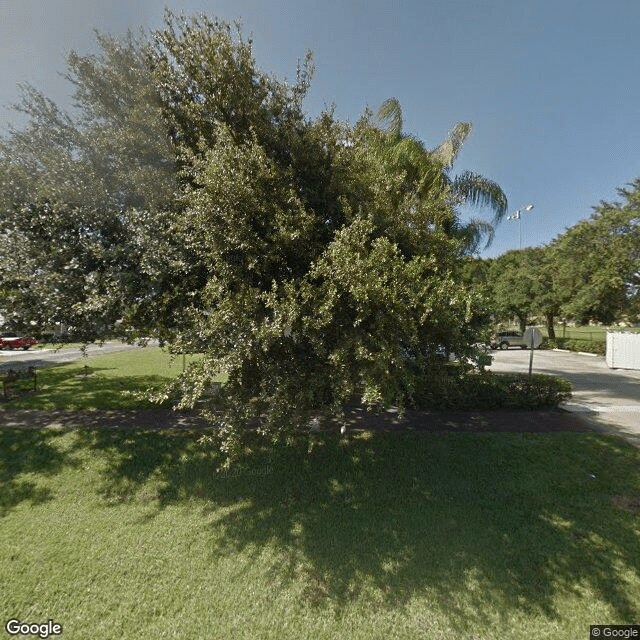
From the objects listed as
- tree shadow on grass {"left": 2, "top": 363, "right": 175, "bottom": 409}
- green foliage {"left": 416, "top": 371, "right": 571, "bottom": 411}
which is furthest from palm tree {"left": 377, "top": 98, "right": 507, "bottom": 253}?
tree shadow on grass {"left": 2, "top": 363, "right": 175, "bottom": 409}

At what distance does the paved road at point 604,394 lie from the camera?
8023 mm

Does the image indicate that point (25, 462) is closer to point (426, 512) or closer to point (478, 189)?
point (426, 512)

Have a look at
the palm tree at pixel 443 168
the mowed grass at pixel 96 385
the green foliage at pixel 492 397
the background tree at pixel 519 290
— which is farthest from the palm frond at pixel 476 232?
the background tree at pixel 519 290

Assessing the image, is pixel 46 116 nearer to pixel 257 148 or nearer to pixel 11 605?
pixel 257 148

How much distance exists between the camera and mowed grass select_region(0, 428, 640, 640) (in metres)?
3.35

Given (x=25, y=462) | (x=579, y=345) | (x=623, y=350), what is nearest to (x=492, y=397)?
(x=25, y=462)

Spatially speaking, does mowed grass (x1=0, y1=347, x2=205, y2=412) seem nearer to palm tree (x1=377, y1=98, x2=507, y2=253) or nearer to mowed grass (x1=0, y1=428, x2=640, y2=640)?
mowed grass (x1=0, y1=428, x2=640, y2=640)

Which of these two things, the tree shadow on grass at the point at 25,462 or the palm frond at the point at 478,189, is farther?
the palm frond at the point at 478,189

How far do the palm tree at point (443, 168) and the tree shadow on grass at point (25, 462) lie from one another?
10373 mm

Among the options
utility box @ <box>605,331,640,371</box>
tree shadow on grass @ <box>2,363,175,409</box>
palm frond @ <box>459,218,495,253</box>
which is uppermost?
palm frond @ <box>459,218,495,253</box>

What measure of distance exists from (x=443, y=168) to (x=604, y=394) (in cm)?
976

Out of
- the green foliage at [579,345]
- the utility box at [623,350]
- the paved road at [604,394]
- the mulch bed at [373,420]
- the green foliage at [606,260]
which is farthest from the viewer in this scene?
the green foliage at [579,345]

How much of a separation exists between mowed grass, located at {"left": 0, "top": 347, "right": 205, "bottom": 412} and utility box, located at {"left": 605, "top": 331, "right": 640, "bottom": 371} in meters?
21.8

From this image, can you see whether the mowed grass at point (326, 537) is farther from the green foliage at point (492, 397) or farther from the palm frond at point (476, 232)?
→ the palm frond at point (476, 232)
